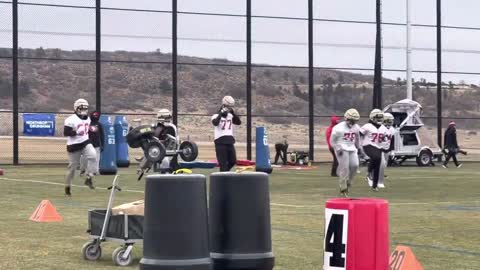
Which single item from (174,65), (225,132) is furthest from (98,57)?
(225,132)

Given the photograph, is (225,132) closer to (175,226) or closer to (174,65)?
(175,226)

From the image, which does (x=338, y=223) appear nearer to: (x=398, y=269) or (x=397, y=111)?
(x=398, y=269)

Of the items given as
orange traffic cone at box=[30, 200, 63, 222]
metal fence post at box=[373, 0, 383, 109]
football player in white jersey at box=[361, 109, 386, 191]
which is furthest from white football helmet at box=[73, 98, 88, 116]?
metal fence post at box=[373, 0, 383, 109]

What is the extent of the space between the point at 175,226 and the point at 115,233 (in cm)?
293

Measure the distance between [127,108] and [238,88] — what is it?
526 centimetres

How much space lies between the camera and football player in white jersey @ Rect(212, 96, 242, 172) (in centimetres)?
2025

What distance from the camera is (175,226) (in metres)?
6.96

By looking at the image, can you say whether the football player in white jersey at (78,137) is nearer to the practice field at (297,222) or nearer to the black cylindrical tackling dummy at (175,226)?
the practice field at (297,222)

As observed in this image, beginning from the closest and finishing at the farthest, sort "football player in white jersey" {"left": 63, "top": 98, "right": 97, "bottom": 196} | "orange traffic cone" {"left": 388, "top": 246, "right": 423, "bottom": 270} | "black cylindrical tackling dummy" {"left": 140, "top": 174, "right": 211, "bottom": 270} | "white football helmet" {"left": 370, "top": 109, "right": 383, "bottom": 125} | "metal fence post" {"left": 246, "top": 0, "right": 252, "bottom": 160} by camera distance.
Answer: "black cylindrical tackling dummy" {"left": 140, "top": 174, "right": 211, "bottom": 270}
"orange traffic cone" {"left": 388, "top": 246, "right": 423, "bottom": 270}
"football player in white jersey" {"left": 63, "top": 98, "right": 97, "bottom": 196}
"white football helmet" {"left": 370, "top": 109, "right": 383, "bottom": 125}
"metal fence post" {"left": 246, "top": 0, "right": 252, "bottom": 160}

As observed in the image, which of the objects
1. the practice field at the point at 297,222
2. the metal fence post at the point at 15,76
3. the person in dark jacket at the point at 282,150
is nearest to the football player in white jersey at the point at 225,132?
the practice field at the point at 297,222

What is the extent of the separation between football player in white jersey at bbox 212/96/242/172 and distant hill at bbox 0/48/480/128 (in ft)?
68.8

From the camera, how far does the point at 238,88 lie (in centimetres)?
4616

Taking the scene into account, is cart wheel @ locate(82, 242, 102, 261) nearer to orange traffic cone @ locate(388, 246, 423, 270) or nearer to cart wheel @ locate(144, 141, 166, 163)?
orange traffic cone @ locate(388, 246, 423, 270)

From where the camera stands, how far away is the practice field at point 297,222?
1012 cm
